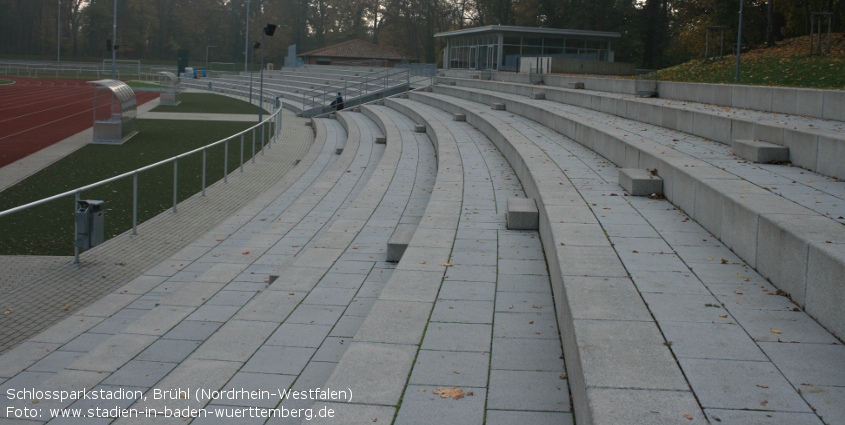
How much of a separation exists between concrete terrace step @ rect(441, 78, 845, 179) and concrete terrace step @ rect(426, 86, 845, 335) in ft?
3.59

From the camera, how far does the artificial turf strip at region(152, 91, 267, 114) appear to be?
38.4 metres

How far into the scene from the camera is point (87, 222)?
10102 mm

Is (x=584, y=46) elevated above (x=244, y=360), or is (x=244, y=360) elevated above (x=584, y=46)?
(x=584, y=46)

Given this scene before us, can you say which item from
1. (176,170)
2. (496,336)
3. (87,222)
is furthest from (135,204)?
(496,336)

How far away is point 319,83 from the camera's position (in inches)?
2099

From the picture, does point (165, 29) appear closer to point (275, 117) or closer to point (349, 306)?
point (275, 117)

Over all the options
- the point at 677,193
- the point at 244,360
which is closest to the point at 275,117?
the point at 677,193

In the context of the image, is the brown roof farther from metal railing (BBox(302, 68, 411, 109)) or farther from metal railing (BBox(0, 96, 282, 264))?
metal railing (BBox(0, 96, 282, 264))

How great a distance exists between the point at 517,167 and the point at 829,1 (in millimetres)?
15527

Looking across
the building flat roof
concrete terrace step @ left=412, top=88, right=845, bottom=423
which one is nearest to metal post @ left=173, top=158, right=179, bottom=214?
concrete terrace step @ left=412, top=88, right=845, bottom=423

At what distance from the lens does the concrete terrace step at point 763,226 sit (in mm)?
4676

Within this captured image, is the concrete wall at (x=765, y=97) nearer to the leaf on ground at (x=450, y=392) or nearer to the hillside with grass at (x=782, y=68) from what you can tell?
the hillside with grass at (x=782, y=68)

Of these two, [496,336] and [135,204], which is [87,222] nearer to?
[135,204]

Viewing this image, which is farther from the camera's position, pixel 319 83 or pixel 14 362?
pixel 319 83
